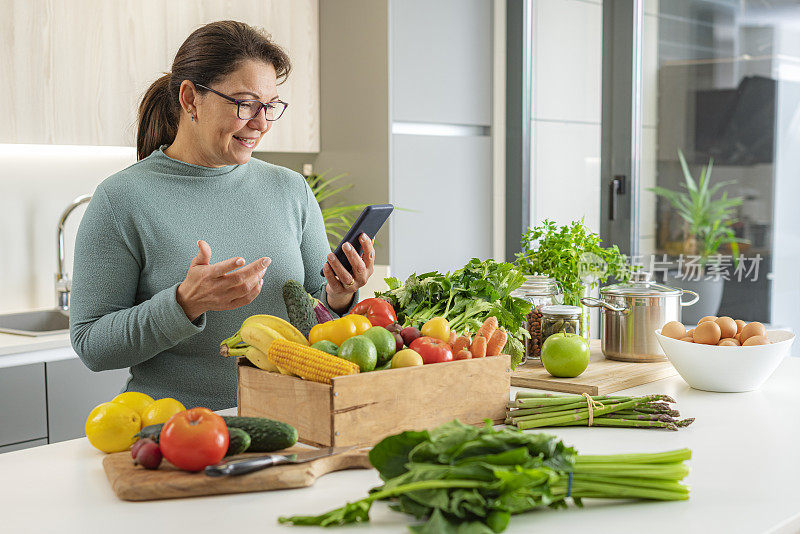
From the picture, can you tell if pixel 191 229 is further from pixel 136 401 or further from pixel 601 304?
pixel 601 304

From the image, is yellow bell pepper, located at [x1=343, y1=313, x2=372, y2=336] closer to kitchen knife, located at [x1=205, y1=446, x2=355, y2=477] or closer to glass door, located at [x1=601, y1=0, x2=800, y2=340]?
kitchen knife, located at [x1=205, y1=446, x2=355, y2=477]

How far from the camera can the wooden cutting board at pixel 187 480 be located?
124 centimetres

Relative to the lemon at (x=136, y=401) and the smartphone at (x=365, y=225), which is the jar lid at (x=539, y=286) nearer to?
the smartphone at (x=365, y=225)

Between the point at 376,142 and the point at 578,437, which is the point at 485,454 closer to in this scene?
the point at 578,437

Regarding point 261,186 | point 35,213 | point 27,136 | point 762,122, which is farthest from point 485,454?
point 762,122

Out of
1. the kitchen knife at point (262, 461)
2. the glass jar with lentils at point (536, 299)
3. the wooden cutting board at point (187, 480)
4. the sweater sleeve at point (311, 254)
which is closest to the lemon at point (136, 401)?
the wooden cutting board at point (187, 480)

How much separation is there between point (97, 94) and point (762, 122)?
107 inches

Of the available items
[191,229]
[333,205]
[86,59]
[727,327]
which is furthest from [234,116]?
[333,205]

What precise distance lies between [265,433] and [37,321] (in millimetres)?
2281

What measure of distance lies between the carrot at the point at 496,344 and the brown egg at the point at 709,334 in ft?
1.76

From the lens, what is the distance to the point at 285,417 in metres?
1.49

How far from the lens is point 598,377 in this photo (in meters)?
1.97

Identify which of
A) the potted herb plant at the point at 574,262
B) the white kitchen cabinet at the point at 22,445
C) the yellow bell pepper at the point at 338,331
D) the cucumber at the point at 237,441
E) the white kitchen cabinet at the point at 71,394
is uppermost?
the potted herb plant at the point at 574,262

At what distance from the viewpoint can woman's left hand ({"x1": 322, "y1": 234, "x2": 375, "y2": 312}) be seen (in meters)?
1.90
